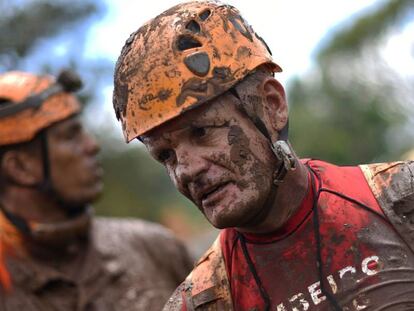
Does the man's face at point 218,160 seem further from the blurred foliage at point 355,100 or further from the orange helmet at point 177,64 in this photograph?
the blurred foliage at point 355,100

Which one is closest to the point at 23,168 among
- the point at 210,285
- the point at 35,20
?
the point at 210,285

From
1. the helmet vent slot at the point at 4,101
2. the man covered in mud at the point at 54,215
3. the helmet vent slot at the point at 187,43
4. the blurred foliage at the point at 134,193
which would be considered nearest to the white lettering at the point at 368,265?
the helmet vent slot at the point at 187,43

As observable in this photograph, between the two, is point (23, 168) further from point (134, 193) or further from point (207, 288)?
point (134, 193)

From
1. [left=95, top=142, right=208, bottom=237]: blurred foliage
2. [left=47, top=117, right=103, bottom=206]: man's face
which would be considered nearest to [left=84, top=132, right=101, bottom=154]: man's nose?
[left=47, top=117, right=103, bottom=206]: man's face

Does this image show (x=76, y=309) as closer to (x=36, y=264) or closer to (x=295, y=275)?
(x=36, y=264)

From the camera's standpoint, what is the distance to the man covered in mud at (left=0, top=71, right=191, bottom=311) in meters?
7.72

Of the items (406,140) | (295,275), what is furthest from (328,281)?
(406,140)

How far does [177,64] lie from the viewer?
400 centimetres

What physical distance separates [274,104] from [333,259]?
0.65 metres

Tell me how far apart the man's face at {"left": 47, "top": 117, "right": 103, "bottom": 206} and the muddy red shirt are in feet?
11.8

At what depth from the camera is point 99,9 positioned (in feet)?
67.4

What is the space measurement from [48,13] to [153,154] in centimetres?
1718

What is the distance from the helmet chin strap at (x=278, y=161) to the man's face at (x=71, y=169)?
12.5 feet

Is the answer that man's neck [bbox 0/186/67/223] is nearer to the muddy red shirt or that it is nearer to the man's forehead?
the muddy red shirt
